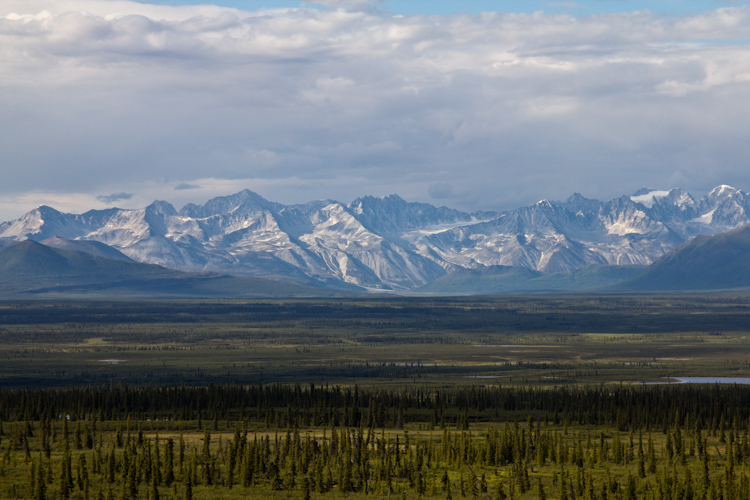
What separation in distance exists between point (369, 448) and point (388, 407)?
1450 inches

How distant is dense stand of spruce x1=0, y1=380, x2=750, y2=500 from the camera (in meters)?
71.0

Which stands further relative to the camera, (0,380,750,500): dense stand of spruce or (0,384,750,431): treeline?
(0,384,750,431): treeline

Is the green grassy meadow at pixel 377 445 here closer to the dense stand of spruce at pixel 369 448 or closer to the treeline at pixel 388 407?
the dense stand of spruce at pixel 369 448

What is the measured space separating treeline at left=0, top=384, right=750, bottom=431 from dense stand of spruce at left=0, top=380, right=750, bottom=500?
346 millimetres

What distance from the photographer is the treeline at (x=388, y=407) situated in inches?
4604

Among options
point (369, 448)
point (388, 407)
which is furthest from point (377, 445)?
point (388, 407)

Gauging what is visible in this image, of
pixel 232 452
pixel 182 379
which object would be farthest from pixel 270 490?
pixel 182 379

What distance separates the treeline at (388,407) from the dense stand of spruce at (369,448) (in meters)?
0.35

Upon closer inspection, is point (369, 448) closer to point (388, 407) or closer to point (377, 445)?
point (377, 445)

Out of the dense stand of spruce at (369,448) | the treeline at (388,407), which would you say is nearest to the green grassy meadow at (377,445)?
the dense stand of spruce at (369,448)


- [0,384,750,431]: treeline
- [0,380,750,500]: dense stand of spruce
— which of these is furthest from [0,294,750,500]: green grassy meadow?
[0,384,750,431]: treeline

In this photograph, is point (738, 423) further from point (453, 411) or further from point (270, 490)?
point (270, 490)

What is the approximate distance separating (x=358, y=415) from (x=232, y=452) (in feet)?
130

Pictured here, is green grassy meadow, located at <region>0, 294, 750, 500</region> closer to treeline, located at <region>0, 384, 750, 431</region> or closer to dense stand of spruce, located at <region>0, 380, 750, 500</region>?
dense stand of spruce, located at <region>0, 380, 750, 500</region>
